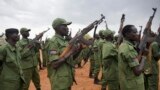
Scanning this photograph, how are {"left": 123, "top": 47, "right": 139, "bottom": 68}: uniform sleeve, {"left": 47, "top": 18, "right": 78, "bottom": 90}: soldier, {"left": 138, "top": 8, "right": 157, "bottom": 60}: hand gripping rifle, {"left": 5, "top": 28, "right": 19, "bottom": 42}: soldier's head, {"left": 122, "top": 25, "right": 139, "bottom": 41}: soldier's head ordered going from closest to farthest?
{"left": 123, "top": 47, "right": 139, "bottom": 68}: uniform sleeve
{"left": 122, "top": 25, "right": 139, "bottom": 41}: soldier's head
{"left": 138, "top": 8, "right": 157, "bottom": 60}: hand gripping rifle
{"left": 47, "top": 18, "right": 78, "bottom": 90}: soldier
{"left": 5, "top": 28, "right": 19, "bottom": 42}: soldier's head

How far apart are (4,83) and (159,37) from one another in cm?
396

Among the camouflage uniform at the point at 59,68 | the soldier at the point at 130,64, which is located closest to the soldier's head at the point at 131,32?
the soldier at the point at 130,64

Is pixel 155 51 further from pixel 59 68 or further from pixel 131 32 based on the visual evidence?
pixel 59 68

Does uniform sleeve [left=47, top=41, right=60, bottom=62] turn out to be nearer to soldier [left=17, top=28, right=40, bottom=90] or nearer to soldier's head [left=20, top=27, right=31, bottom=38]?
soldier [left=17, top=28, right=40, bottom=90]

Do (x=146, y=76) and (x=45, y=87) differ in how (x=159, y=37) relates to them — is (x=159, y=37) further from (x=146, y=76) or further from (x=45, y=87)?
(x=45, y=87)

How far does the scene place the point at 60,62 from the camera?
6508mm

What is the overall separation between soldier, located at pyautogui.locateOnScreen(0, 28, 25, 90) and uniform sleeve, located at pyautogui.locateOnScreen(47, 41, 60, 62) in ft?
2.43

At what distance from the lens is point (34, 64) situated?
10.3 meters

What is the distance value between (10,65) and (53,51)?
3.00 feet

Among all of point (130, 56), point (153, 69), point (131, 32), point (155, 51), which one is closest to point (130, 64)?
point (130, 56)

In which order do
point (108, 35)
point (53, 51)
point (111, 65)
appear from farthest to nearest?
1. point (108, 35)
2. point (111, 65)
3. point (53, 51)

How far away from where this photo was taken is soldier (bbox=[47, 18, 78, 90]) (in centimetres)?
655

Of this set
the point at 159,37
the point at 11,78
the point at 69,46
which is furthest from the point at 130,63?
the point at 159,37

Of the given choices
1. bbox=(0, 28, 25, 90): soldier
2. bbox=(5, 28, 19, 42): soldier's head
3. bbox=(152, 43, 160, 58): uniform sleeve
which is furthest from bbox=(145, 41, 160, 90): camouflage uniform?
bbox=(5, 28, 19, 42): soldier's head
